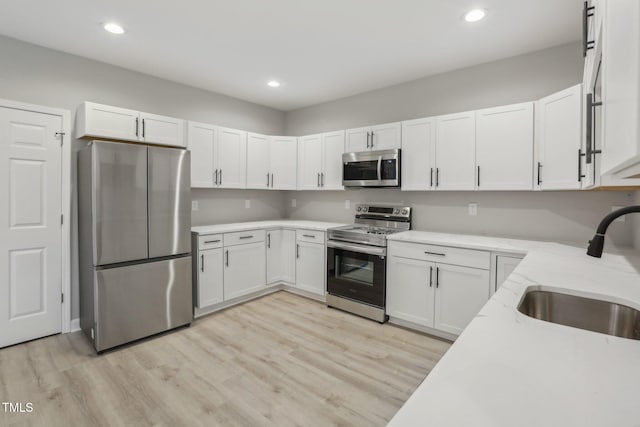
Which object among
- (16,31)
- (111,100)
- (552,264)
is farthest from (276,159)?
(552,264)

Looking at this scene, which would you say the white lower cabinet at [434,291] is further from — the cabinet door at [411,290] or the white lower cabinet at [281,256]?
the white lower cabinet at [281,256]

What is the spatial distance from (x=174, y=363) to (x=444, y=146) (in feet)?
10.3

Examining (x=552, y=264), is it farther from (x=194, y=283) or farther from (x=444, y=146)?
(x=194, y=283)

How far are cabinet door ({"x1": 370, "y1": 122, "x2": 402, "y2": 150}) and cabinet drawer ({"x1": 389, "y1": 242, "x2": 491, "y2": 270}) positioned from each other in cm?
116

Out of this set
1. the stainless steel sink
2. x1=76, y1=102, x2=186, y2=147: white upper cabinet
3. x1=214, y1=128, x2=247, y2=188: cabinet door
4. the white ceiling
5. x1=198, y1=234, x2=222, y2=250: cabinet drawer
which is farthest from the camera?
x1=214, y1=128, x2=247, y2=188: cabinet door

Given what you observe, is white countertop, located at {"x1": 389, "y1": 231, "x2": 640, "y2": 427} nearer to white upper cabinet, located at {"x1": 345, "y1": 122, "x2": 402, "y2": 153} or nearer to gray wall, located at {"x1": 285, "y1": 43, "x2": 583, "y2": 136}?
gray wall, located at {"x1": 285, "y1": 43, "x2": 583, "y2": 136}

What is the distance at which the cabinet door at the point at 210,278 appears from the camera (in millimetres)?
3289

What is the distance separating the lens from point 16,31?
2566mm

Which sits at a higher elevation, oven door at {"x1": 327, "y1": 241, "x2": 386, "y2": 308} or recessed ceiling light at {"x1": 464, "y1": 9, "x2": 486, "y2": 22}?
recessed ceiling light at {"x1": 464, "y1": 9, "x2": 486, "y2": 22}

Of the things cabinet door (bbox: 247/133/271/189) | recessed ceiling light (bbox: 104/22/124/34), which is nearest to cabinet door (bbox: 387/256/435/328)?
cabinet door (bbox: 247/133/271/189)

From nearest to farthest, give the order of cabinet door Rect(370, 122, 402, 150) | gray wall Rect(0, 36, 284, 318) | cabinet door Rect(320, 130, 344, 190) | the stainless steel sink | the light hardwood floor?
1. the stainless steel sink
2. the light hardwood floor
3. gray wall Rect(0, 36, 284, 318)
4. cabinet door Rect(370, 122, 402, 150)
5. cabinet door Rect(320, 130, 344, 190)

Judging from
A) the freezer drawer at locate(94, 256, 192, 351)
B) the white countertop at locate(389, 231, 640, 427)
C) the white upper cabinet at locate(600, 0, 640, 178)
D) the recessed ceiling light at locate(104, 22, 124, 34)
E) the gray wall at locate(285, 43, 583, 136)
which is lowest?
the freezer drawer at locate(94, 256, 192, 351)

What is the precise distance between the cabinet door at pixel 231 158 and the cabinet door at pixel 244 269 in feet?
2.80

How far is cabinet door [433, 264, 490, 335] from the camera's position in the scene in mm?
2604
